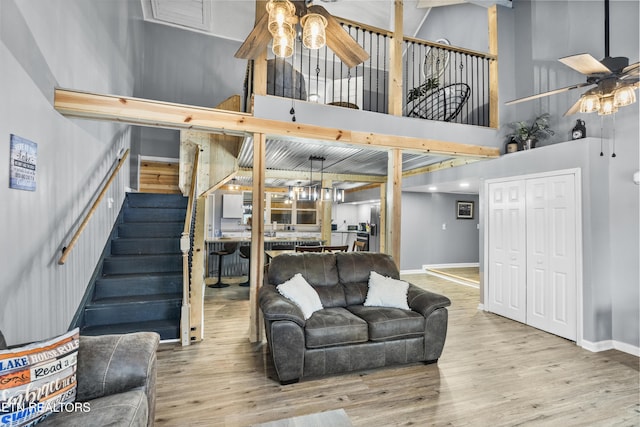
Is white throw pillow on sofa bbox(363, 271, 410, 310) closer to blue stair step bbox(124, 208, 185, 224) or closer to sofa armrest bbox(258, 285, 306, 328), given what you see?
sofa armrest bbox(258, 285, 306, 328)

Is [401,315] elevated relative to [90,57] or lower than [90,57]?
lower

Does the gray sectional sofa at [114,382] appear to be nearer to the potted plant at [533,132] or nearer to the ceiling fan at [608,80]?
the ceiling fan at [608,80]

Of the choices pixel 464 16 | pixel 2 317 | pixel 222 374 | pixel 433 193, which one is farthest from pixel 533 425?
pixel 464 16

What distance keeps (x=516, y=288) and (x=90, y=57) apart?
5.92 meters

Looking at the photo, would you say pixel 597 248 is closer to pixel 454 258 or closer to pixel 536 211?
pixel 536 211

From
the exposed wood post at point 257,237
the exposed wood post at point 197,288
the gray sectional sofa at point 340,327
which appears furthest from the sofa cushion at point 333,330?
the exposed wood post at point 197,288

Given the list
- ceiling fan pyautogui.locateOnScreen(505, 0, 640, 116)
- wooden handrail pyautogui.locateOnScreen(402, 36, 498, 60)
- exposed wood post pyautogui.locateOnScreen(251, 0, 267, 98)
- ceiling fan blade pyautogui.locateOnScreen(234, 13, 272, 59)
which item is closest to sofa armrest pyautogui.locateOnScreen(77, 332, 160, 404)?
ceiling fan blade pyautogui.locateOnScreen(234, 13, 272, 59)

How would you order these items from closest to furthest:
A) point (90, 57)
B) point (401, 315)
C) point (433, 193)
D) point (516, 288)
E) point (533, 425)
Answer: point (533, 425), point (401, 315), point (90, 57), point (516, 288), point (433, 193)

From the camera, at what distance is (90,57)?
125 inches

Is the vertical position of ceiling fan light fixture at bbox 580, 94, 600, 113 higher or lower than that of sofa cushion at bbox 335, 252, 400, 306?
higher

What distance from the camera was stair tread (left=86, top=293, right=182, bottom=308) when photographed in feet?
10.8

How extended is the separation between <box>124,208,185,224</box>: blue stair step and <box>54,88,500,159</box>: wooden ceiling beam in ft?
6.56

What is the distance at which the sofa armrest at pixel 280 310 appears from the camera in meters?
2.48

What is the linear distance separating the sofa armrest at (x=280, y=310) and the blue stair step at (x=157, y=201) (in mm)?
2988
